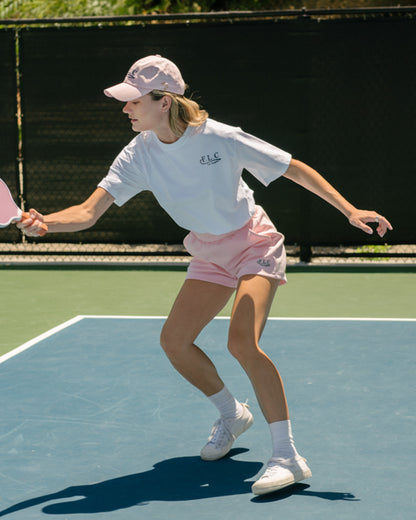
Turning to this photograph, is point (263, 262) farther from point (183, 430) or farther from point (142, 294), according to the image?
point (142, 294)

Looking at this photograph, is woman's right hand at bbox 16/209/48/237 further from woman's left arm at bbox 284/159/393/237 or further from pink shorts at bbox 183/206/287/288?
woman's left arm at bbox 284/159/393/237

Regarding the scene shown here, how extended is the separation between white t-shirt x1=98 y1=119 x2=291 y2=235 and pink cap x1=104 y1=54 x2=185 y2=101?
0.75ft

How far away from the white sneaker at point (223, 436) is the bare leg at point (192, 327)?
20 centimetres

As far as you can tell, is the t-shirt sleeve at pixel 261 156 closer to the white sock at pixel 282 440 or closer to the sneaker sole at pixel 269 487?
the white sock at pixel 282 440

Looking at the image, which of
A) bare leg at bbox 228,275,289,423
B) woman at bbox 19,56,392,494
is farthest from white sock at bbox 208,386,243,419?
bare leg at bbox 228,275,289,423

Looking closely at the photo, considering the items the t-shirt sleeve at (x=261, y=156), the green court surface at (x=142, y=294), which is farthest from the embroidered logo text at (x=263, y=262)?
the green court surface at (x=142, y=294)

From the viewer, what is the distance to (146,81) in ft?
12.6

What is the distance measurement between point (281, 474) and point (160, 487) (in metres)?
0.53

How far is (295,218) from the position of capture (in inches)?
383

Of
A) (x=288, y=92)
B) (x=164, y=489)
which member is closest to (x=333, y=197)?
(x=164, y=489)

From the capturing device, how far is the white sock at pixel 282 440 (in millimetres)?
3781

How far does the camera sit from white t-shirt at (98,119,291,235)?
12.9 feet

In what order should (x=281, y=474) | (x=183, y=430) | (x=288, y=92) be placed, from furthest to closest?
(x=288, y=92), (x=183, y=430), (x=281, y=474)

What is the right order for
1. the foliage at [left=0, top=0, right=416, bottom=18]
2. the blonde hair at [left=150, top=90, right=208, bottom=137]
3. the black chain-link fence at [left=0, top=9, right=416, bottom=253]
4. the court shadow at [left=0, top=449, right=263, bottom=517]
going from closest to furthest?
the court shadow at [left=0, top=449, right=263, bottom=517] → the blonde hair at [left=150, top=90, right=208, bottom=137] → the black chain-link fence at [left=0, top=9, right=416, bottom=253] → the foliage at [left=0, top=0, right=416, bottom=18]
